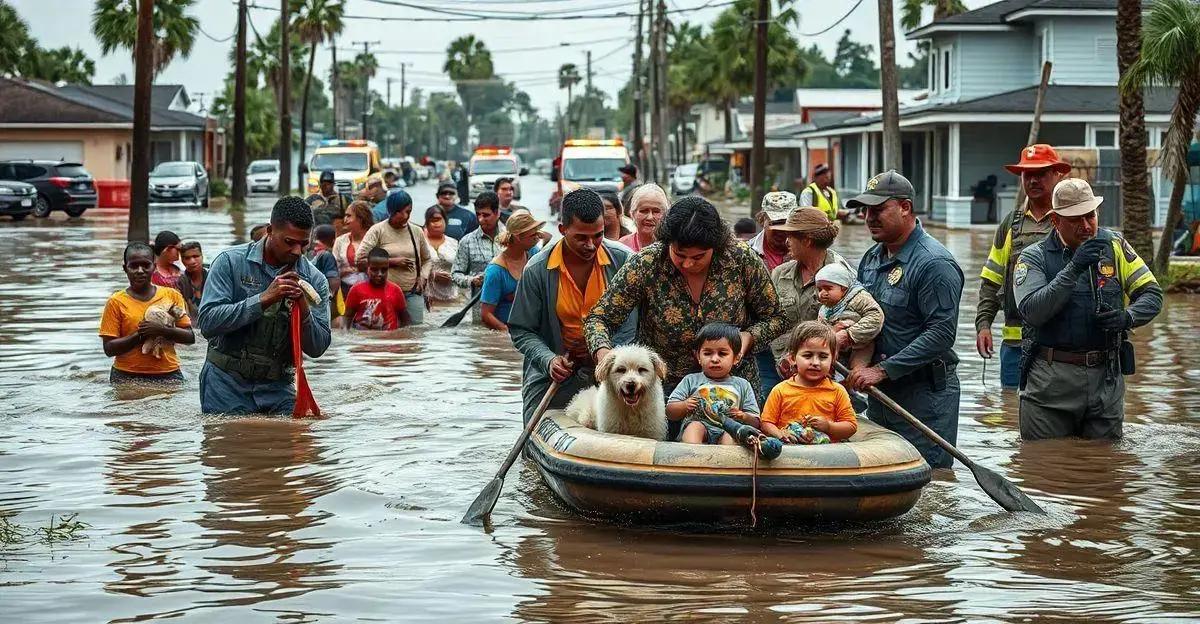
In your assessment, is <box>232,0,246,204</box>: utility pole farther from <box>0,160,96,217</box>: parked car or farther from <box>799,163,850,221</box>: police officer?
<box>799,163,850,221</box>: police officer

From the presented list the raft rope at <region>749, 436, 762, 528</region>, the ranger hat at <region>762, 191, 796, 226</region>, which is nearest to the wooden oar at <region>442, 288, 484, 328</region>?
the ranger hat at <region>762, 191, 796, 226</region>

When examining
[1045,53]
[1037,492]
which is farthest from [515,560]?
[1045,53]

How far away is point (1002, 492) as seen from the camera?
8.55m

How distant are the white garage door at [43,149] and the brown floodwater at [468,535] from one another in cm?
4531

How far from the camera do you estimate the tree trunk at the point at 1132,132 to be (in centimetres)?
2125

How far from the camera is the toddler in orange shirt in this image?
26.1ft

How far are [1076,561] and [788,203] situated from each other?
3.05 metres

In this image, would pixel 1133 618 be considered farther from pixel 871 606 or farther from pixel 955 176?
pixel 955 176

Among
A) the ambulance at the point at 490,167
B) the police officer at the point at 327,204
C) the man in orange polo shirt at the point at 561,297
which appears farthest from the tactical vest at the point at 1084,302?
the ambulance at the point at 490,167

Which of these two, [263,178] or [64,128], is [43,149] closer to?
[64,128]

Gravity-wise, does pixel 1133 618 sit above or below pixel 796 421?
below

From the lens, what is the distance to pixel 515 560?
7688 mm

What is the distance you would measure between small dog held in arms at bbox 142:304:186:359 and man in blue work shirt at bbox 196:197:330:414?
59.9 inches

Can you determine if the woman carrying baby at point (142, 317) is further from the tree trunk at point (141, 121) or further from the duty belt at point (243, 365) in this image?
the tree trunk at point (141, 121)
